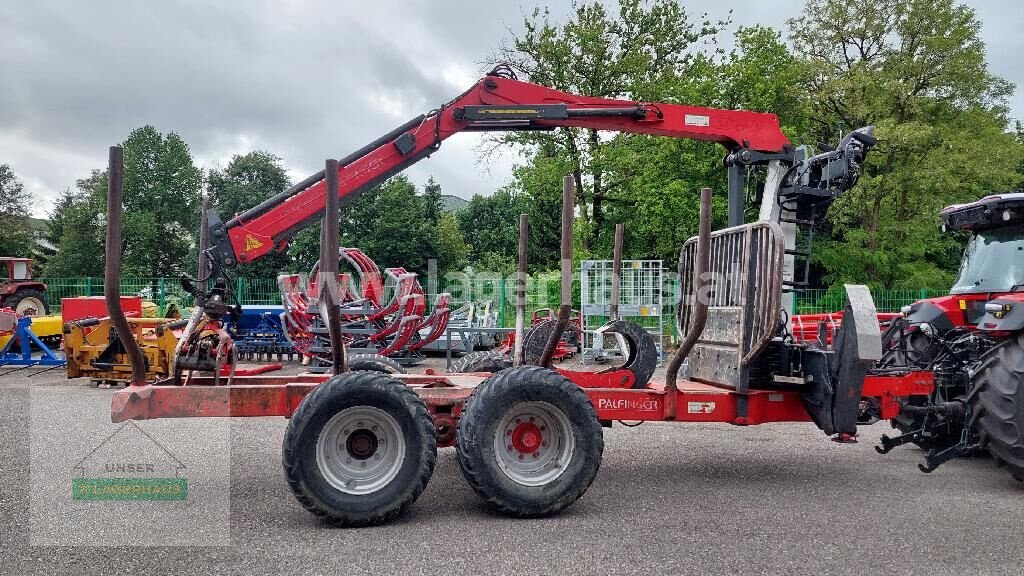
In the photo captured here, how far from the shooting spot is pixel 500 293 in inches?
782

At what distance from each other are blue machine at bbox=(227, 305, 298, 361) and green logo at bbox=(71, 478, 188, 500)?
9916mm

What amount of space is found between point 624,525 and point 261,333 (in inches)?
496

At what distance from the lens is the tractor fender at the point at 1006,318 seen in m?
5.68

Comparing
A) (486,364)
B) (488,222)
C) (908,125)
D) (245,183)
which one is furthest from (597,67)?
(488,222)

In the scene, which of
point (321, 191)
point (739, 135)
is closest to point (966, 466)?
point (739, 135)

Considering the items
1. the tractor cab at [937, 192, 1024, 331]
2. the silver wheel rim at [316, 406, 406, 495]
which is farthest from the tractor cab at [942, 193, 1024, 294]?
the silver wheel rim at [316, 406, 406, 495]

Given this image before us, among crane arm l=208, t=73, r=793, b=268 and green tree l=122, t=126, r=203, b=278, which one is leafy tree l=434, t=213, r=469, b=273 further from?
crane arm l=208, t=73, r=793, b=268

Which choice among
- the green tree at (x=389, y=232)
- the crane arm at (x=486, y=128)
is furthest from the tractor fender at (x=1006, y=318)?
the green tree at (x=389, y=232)

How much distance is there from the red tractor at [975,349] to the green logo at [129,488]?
5.70 m

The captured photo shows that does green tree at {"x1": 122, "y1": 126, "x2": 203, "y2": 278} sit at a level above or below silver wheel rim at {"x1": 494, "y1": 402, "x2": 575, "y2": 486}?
above

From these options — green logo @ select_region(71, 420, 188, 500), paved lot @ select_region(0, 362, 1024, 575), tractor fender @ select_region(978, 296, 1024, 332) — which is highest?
tractor fender @ select_region(978, 296, 1024, 332)

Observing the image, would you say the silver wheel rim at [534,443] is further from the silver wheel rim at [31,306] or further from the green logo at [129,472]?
the silver wheel rim at [31,306]

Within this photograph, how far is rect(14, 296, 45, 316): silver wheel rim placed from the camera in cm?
2049

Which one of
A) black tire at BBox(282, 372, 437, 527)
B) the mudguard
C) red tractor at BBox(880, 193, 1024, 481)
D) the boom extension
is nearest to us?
black tire at BBox(282, 372, 437, 527)
